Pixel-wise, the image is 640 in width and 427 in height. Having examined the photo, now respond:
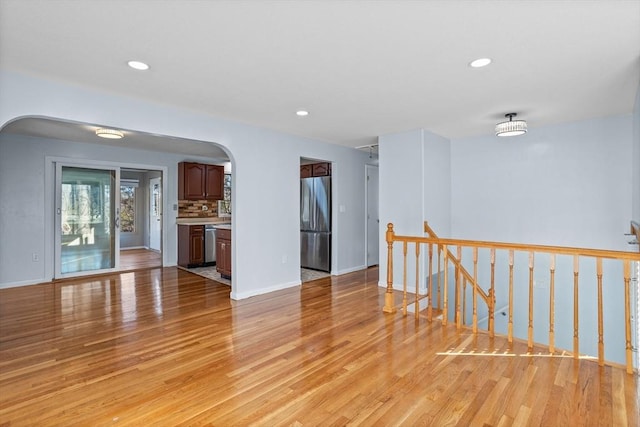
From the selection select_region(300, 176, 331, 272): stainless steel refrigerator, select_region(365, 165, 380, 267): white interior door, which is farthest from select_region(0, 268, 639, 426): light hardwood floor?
select_region(365, 165, 380, 267): white interior door

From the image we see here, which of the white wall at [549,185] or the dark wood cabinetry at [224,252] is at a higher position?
the white wall at [549,185]

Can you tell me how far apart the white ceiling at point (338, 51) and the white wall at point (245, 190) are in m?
0.24

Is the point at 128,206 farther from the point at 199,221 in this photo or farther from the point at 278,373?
the point at 278,373

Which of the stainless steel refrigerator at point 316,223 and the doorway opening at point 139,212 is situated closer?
the stainless steel refrigerator at point 316,223

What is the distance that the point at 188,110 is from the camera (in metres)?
3.65

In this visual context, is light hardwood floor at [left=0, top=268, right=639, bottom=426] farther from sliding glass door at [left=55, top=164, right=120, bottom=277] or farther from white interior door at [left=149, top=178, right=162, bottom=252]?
white interior door at [left=149, top=178, right=162, bottom=252]

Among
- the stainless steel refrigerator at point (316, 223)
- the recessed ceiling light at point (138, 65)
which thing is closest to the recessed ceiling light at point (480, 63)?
the recessed ceiling light at point (138, 65)

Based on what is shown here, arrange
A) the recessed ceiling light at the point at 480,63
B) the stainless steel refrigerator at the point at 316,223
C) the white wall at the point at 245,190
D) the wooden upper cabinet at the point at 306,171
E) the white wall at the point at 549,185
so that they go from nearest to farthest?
the recessed ceiling light at the point at 480,63, the white wall at the point at 245,190, the white wall at the point at 549,185, the stainless steel refrigerator at the point at 316,223, the wooden upper cabinet at the point at 306,171

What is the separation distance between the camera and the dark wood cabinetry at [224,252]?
17.2 ft

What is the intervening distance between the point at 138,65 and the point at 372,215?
4707 mm

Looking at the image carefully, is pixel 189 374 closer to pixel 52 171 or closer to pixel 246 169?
pixel 246 169

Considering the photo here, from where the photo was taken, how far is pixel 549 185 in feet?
14.7

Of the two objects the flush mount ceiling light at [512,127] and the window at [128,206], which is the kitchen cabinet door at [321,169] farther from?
the window at [128,206]

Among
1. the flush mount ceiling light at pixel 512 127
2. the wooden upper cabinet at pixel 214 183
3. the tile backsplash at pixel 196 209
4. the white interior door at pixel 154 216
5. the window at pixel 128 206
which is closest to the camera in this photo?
the flush mount ceiling light at pixel 512 127
